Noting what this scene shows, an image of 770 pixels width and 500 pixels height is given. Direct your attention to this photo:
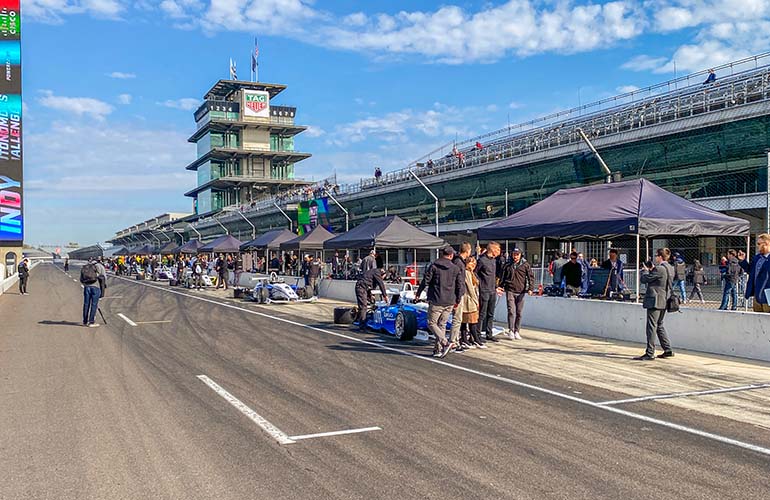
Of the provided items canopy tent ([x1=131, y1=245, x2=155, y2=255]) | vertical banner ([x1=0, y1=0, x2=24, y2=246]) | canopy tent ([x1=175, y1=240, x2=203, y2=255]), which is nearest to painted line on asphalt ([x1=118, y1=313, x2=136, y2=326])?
vertical banner ([x1=0, y1=0, x2=24, y2=246])

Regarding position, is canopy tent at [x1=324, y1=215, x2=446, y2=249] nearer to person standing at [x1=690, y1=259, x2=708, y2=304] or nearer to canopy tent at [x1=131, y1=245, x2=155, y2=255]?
person standing at [x1=690, y1=259, x2=708, y2=304]

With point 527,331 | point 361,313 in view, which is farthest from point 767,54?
point 361,313

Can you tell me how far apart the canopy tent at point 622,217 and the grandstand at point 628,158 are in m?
14.6

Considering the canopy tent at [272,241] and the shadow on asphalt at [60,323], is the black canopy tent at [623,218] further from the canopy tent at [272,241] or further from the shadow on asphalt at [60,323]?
the canopy tent at [272,241]

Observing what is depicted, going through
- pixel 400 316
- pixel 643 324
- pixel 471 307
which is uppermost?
pixel 471 307

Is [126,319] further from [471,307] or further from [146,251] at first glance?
[146,251]

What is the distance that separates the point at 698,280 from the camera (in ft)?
57.5

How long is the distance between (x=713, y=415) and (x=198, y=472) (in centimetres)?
548

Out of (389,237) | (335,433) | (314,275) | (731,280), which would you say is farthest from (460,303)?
(314,275)

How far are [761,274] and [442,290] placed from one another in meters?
5.28

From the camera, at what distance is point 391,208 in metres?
59.2

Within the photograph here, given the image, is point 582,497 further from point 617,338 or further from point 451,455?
point 617,338

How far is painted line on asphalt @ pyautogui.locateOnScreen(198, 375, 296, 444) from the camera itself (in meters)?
6.18

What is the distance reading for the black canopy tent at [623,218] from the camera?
13578mm
